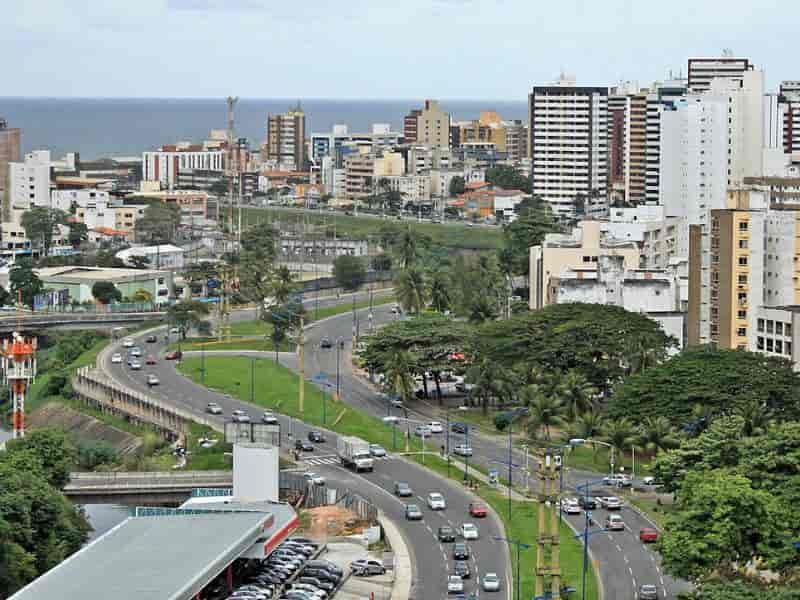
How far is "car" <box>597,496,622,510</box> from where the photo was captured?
2571 inches

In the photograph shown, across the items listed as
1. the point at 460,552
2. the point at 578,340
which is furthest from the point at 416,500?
the point at 578,340

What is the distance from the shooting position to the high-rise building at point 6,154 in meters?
188

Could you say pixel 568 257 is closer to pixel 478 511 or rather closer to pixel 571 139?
pixel 478 511

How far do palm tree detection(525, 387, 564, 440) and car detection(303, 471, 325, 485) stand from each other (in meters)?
10.2

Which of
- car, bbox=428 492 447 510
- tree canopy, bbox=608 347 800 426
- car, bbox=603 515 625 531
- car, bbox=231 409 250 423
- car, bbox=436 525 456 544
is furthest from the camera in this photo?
car, bbox=231 409 250 423

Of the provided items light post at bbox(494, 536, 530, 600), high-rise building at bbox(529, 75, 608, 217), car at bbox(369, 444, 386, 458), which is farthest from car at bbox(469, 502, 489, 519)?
high-rise building at bbox(529, 75, 608, 217)

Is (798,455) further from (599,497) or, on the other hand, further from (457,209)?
(457,209)

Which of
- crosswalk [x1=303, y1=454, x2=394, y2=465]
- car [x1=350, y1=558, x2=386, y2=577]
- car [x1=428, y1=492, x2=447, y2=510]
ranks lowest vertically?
car [x1=350, y1=558, x2=386, y2=577]

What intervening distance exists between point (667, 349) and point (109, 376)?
28.1 metres

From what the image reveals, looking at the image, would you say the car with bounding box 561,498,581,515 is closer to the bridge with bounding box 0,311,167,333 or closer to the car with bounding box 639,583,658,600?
the car with bounding box 639,583,658,600

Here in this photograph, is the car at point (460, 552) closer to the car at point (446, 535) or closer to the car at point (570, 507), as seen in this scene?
the car at point (446, 535)

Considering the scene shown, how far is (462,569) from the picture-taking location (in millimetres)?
57156

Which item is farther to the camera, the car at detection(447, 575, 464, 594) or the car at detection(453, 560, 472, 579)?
the car at detection(453, 560, 472, 579)

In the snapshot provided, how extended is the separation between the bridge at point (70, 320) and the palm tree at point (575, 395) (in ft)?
154
